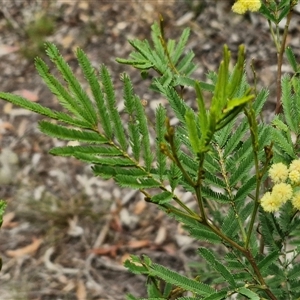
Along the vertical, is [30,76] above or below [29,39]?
below

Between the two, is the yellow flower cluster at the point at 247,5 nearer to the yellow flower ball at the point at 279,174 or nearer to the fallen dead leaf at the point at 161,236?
the yellow flower ball at the point at 279,174

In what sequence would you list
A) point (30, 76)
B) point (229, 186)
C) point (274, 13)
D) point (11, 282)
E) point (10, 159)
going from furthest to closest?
point (30, 76)
point (10, 159)
point (11, 282)
point (274, 13)
point (229, 186)

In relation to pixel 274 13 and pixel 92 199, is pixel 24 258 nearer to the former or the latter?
pixel 92 199

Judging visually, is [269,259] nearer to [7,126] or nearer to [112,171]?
[112,171]

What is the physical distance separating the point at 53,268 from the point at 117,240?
0.30 m

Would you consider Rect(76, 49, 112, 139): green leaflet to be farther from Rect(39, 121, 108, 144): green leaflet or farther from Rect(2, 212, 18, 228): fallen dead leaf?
Rect(2, 212, 18, 228): fallen dead leaf

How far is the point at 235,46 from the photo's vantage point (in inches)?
104

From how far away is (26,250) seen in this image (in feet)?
7.30

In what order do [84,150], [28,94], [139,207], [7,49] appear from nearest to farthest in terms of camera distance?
[84,150] < [139,207] < [28,94] < [7,49]

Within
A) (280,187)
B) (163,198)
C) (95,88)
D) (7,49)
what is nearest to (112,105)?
(95,88)

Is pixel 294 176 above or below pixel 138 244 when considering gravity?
above

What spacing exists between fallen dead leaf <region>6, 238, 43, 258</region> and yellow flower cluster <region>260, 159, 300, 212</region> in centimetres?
173

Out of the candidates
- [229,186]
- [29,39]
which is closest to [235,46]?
[29,39]

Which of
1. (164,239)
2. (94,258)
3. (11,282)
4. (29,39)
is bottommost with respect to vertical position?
(11,282)
